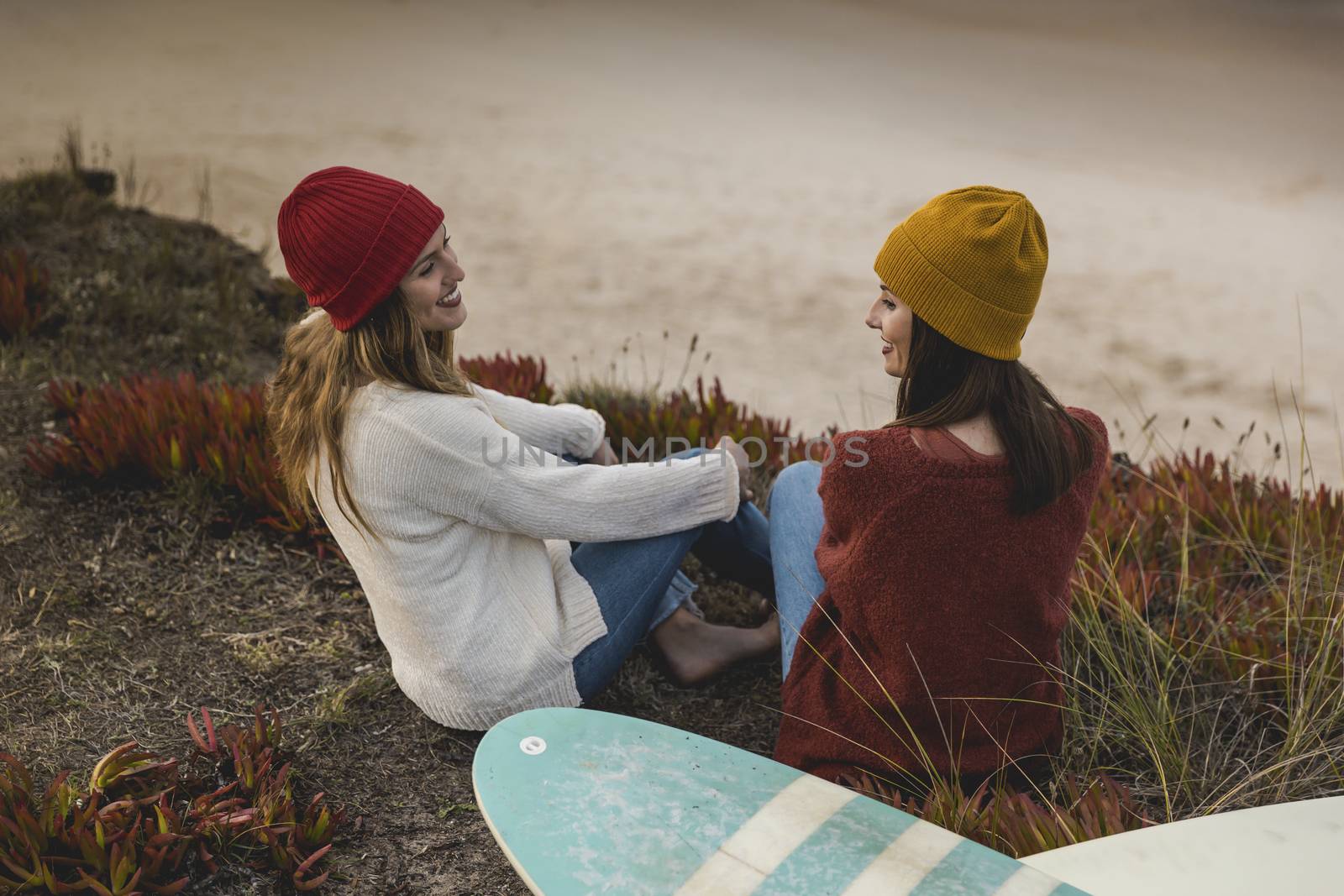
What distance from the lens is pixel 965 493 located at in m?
2.22

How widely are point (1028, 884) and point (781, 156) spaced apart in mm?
7850

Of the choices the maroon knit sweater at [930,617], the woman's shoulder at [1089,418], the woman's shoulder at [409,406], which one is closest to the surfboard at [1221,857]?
the maroon knit sweater at [930,617]

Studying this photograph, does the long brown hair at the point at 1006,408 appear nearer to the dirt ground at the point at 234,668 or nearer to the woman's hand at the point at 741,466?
the woman's hand at the point at 741,466

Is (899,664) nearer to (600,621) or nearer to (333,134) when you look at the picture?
(600,621)

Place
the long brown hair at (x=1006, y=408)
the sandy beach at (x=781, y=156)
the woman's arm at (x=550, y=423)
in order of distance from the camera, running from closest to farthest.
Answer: the long brown hair at (x=1006, y=408), the woman's arm at (x=550, y=423), the sandy beach at (x=781, y=156)

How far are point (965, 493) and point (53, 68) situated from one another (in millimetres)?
9666

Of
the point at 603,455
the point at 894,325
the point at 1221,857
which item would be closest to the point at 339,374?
the point at 603,455

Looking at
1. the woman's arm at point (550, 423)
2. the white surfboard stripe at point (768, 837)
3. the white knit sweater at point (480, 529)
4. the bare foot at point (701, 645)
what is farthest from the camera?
the bare foot at point (701, 645)

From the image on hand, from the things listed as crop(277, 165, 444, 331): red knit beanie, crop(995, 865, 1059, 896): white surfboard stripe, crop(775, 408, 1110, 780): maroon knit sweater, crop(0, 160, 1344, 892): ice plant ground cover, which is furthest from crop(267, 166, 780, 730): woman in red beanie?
crop(995, 865, 1059, 896): white surfboard stripe

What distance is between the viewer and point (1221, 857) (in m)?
2.14

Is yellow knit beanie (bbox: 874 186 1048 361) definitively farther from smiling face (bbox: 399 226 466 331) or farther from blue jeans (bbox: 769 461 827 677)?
smiling face (bbox: 399 226 466 331)

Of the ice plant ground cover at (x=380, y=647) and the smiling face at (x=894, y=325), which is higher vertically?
the smiling face at (x=894, y=325)

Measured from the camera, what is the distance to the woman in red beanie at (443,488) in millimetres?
2416

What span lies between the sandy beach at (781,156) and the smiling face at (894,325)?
10.2ft
